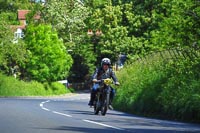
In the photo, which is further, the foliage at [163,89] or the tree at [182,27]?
the tree at [182,27]

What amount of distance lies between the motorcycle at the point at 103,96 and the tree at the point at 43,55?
1822 inches

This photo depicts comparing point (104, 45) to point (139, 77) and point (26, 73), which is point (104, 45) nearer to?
point (26, 73)

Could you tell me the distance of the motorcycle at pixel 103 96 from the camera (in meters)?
20.8

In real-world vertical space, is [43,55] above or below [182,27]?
above

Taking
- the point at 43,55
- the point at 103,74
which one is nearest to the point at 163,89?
the point at 103,74

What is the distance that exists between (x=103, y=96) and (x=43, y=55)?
4761 cm

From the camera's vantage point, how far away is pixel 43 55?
68.4 m

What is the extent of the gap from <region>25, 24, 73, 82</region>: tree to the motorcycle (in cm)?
4627

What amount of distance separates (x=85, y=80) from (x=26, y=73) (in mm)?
18075

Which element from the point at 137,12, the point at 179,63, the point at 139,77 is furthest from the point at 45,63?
the point at 179,63

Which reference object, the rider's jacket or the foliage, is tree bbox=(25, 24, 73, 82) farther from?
the rider's jacket

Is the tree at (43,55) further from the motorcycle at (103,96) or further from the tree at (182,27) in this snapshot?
the motorcycle at (103,96)

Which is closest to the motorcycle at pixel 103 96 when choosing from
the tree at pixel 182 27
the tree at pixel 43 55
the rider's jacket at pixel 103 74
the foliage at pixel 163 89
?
the rider's jacket at pixel 103 74

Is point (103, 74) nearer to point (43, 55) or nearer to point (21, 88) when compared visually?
point (21, 88)
